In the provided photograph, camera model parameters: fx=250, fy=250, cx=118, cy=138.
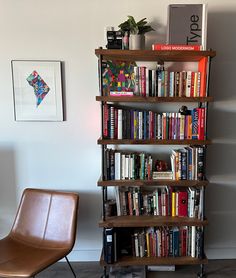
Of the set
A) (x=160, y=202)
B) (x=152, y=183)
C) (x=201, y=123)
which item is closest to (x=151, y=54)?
(x=201, y=123)

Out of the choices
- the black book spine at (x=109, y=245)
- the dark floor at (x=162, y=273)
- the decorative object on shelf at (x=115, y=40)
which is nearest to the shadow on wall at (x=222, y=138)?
the dark floor at (x=162, y=273)

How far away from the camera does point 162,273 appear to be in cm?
208

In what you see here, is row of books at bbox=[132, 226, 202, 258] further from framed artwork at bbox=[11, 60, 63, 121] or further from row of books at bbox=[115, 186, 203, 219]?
framed artwork at bbox=[11, 60, 63, 121]

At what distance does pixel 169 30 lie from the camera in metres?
1.84

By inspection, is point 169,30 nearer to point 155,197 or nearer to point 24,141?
point 155,197

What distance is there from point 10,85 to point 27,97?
167 mm

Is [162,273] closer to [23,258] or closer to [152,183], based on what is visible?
[152,183]

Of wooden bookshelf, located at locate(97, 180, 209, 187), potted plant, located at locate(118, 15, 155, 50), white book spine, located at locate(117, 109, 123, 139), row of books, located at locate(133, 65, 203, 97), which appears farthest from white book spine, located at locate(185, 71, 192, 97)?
wooden bookshelf, located at locate(97, 180, 209, 187)

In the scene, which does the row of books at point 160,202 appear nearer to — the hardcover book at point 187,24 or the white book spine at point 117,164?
the white book spine at point 117,164

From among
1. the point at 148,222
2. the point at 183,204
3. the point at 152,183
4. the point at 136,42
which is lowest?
the point at 148,222

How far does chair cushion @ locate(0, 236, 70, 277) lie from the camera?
1.50m

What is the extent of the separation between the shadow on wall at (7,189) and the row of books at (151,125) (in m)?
0.91

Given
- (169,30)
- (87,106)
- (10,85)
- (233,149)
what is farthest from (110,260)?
(169,30)

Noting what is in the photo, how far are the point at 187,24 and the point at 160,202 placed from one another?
136 cm
